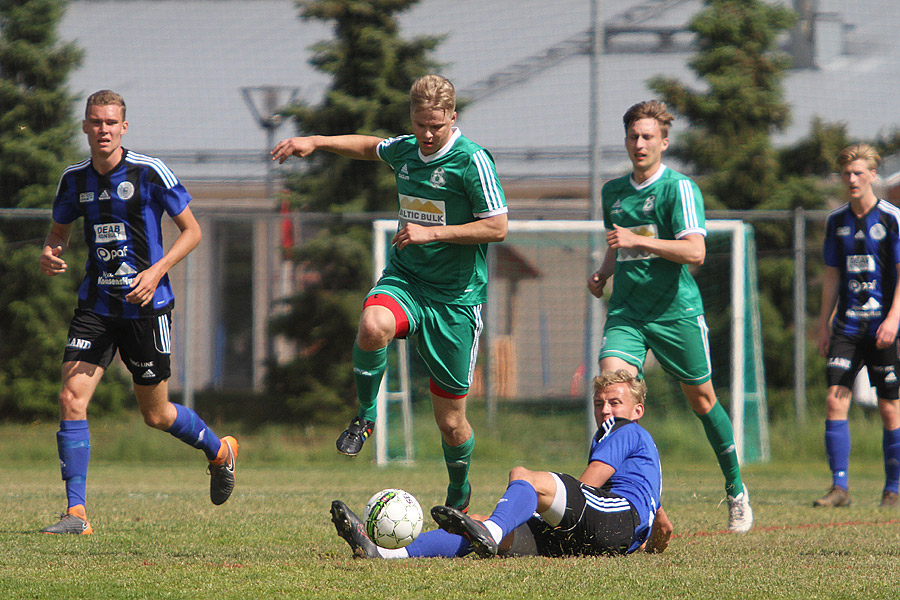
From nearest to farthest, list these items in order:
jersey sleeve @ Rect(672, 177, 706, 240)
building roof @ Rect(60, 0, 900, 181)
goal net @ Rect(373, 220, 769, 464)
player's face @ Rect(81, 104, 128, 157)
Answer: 1. player's face @ Rect(81, 104, 128, 157)
2. jersey sleeve @ Rect(672, 177, 706, 240)
3. goal net @ Rect(373, 220, 769, 464)
4. building roof @ Rect(60, 0, 900, 181)

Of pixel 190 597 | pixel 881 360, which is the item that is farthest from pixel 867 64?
pixel 190 597

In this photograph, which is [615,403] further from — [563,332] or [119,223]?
[563,332]

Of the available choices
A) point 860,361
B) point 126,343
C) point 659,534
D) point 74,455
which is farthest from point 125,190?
point 860,361

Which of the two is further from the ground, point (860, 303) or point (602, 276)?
point (602, 276)

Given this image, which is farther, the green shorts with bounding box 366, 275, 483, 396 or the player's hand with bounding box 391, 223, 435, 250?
the green shorts with bounding box 366, 275, 483, 396

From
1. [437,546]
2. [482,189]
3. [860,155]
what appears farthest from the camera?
[860,155]

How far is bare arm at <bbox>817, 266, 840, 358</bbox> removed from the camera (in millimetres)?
7297

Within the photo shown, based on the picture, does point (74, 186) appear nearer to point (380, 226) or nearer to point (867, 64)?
point (380, 226)

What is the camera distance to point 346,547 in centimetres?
467

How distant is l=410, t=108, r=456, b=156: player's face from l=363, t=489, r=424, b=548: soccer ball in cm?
178

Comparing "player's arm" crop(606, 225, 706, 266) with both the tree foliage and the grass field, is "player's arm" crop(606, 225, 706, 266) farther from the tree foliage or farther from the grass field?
the tree foliage

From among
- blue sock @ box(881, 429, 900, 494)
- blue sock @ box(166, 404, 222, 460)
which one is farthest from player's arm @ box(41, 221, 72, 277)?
blue sock @ box(881, 429, 900, 494)

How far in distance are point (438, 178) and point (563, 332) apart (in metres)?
8.54

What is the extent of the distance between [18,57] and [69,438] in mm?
10681
